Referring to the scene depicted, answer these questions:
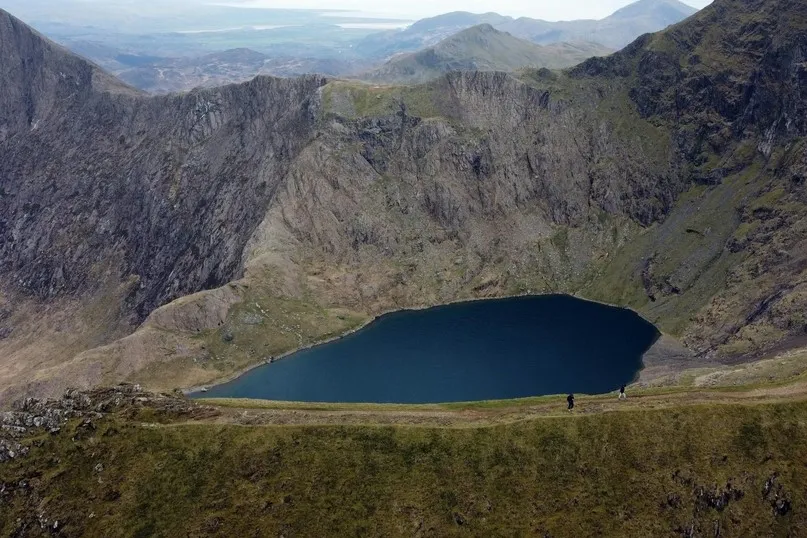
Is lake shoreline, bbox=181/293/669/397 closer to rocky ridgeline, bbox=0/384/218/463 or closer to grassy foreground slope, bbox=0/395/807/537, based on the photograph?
rocky ridgeline, bbox=0/384/218/463

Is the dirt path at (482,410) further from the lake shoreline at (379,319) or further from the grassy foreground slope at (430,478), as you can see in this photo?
the lake shoreline at (379,319)

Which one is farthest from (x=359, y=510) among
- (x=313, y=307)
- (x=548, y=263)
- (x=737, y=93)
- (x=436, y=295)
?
(x=737, y=93)

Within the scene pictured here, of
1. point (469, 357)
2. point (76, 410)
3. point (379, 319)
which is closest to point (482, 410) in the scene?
point (76, 410)

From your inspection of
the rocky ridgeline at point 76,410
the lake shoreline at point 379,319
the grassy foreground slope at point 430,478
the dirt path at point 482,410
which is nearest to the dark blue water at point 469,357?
the lake shoreline at point 379,319

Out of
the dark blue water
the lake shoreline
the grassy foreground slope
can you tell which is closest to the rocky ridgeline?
the grassy foreground slope

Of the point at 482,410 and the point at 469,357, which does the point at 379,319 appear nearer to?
the point at 469,357

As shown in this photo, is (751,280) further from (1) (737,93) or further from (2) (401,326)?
(2) (401,326)
